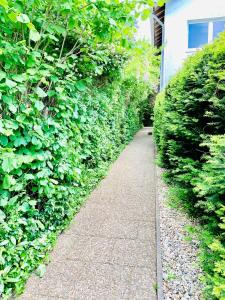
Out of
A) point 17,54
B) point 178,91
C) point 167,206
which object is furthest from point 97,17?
point 167,206

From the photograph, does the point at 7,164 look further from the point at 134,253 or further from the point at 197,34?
the point at 197,34

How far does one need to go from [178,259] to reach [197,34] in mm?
9686

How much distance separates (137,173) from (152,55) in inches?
383

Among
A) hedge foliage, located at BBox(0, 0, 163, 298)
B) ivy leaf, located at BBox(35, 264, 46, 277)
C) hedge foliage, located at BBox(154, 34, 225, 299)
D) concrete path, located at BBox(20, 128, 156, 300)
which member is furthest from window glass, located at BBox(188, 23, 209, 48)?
ivy leaf, located at BBox(35, 264, 46, 277)

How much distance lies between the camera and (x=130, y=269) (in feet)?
7.97

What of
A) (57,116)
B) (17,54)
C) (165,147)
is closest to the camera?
(17,54)

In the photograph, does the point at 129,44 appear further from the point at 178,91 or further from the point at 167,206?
the point at 167,206

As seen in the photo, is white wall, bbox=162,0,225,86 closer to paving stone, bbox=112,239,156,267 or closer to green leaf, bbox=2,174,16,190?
paving stone, bbox=112,239,156,267

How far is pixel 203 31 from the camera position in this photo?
30.7 ft

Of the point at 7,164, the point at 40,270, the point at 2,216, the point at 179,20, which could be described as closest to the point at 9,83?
the point at 7,164

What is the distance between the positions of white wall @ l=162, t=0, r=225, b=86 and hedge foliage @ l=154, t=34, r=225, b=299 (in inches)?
232

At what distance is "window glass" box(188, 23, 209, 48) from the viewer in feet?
30.6

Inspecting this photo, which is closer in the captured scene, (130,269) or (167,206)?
(130,269)

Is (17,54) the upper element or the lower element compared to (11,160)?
upper
